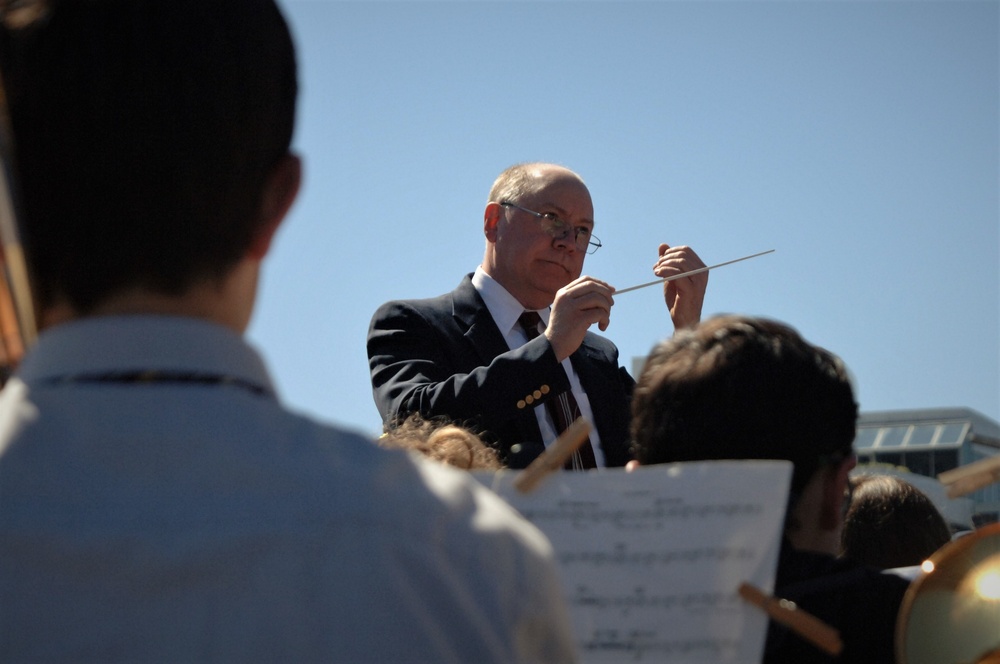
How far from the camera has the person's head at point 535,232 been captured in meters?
4.75

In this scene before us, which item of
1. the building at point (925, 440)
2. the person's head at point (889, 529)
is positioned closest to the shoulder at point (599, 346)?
the person's head at point (889, 529)

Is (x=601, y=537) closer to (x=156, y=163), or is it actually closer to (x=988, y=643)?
(x=988, y=643)

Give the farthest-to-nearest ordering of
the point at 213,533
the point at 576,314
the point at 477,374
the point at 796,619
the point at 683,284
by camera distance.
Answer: the point at 683,284, the point at 576,314, the point at 477,374, the point at 796,619, the point at 213,533

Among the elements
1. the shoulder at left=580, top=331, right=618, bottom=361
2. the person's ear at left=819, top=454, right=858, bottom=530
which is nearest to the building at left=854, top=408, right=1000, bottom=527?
the shoulder at left=580, top=331, right=618, bottom=361

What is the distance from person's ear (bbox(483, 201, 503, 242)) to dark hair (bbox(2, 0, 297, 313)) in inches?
148

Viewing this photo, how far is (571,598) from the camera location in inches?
66.5

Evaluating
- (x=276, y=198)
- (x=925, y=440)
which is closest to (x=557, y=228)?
(x=276, y=198)

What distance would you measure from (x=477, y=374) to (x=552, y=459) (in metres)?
2.21

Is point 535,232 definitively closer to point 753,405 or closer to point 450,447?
point 450,447

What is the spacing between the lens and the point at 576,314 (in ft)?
12.8

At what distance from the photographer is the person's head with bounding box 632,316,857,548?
2.00m

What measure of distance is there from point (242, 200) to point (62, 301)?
0.66 feet

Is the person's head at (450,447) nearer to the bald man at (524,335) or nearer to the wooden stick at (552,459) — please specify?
the bald man at (524,335)

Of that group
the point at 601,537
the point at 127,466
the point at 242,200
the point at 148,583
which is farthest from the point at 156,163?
the point at 601,537
